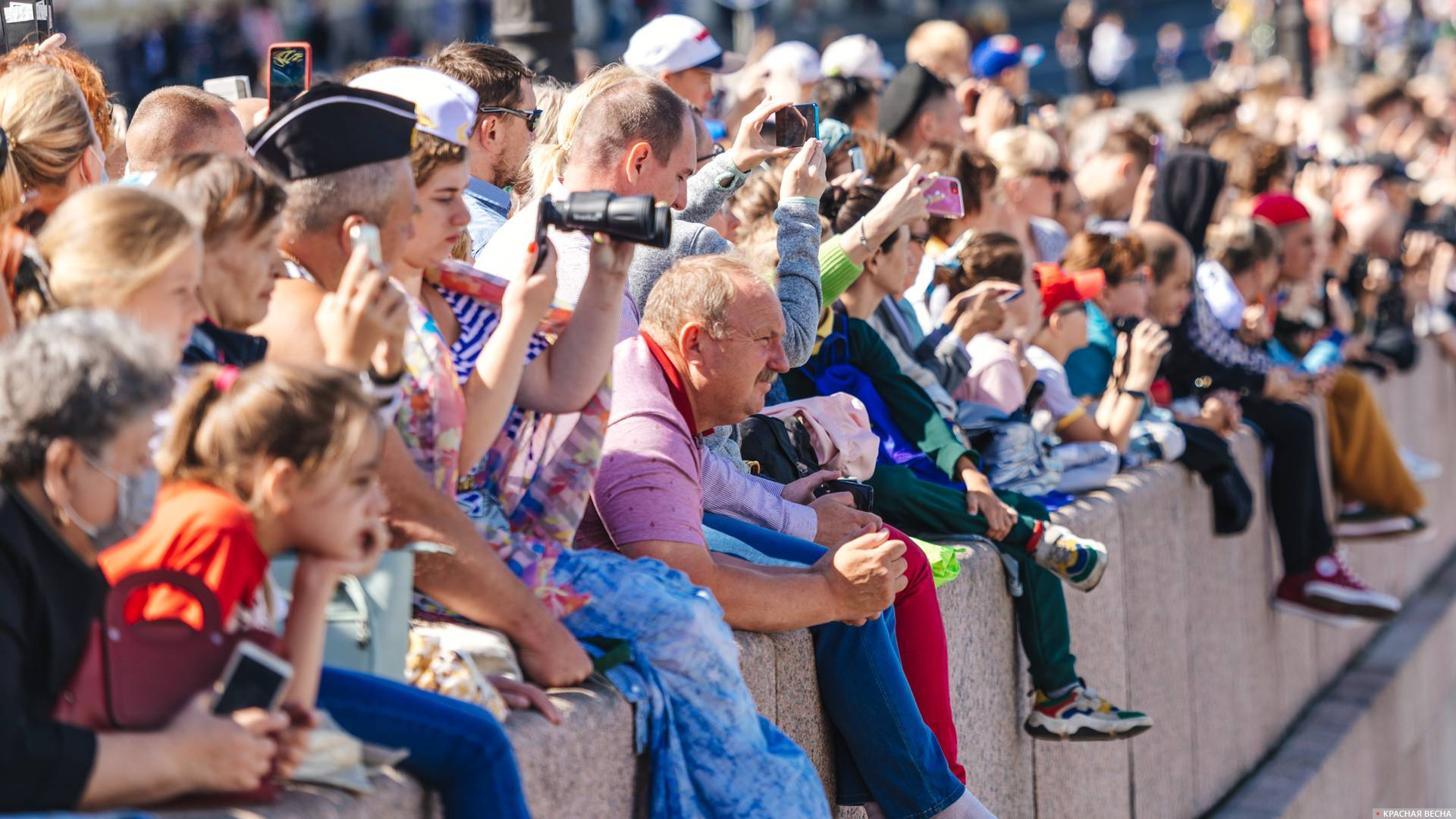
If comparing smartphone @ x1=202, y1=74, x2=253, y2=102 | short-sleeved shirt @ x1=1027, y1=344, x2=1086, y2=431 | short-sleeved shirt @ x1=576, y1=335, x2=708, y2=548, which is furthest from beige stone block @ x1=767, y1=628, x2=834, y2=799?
smartphone @ x1=202, y1=74, x2=253, y2=102

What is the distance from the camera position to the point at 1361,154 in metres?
13.7

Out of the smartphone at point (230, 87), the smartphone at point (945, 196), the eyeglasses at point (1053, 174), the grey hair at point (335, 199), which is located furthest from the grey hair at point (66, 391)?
the eyeglasses at point (1053, 174)

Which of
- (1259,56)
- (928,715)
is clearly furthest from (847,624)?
(1259,56)

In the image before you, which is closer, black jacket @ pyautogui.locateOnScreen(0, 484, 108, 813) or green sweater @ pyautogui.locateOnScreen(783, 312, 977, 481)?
black jacket @ pyautogui.locateOnScreen(0, 484, 108, 813)

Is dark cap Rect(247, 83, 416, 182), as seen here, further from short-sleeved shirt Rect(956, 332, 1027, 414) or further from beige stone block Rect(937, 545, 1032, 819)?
short-sleeved shirt Rect(956, 332, 1027, 414)

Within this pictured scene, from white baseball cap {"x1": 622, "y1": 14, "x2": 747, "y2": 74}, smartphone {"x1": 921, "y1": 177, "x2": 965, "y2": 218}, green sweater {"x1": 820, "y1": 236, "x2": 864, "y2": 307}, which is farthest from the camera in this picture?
white baseball cap {"x1": 622, "y1": 14, "x2": 747, "y2": 74}

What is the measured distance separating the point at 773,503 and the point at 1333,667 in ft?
22.2

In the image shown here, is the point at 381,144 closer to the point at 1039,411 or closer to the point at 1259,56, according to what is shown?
the point at 1039,411

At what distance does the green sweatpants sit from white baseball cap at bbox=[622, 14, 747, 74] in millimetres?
1716

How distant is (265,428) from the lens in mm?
2672

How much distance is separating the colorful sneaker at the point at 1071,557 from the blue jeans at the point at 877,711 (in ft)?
3.71

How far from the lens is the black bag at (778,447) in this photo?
4.89 metres

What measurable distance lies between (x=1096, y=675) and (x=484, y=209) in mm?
2483

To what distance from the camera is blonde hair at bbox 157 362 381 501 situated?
2.67 metres
